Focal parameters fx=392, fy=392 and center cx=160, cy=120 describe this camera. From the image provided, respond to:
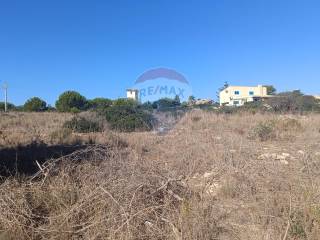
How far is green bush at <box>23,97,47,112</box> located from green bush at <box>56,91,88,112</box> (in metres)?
1.83

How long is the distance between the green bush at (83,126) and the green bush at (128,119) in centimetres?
89

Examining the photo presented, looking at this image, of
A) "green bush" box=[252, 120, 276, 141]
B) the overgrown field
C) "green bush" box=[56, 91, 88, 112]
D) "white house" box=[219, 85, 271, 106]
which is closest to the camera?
the overgrown field

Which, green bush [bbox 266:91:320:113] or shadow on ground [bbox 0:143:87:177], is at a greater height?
green bush [bbox 266:91:320:113]

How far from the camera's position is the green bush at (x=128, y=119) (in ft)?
50.0

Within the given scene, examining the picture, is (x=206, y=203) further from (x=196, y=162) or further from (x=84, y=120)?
(x=84, y=120)

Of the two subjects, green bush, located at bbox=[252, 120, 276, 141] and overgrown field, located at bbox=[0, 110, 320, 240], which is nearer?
overgrown field, located at bbox=[0, 110, 320, 240]

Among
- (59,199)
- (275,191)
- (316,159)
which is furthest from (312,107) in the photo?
(59,199)

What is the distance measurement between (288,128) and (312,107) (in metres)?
13.1

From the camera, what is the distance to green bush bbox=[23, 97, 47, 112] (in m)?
34.4

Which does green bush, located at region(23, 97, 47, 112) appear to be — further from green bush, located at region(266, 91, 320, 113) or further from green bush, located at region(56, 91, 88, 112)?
green bush, located at region(266, 91, 320, 113)

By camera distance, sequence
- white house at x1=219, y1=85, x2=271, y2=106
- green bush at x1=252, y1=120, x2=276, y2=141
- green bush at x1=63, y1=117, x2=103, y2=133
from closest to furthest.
A: green bush at x1=252, y1=120, x2=276, y2=141 < green bush at x1=63, y1=117, x2=103, y2=133 < white house at x1=219, y1=85, x2=271, y2=106

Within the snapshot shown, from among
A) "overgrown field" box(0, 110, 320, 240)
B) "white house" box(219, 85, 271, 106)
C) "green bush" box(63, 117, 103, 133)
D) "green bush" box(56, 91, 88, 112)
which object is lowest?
"overgrown field" box(0, 110, 320, 240)

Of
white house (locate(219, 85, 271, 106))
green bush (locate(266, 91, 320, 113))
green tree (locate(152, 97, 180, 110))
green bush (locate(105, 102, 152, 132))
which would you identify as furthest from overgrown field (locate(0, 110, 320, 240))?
white house (locate(219, 85, 271, 106))

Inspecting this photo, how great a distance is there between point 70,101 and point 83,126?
64.0 ft
